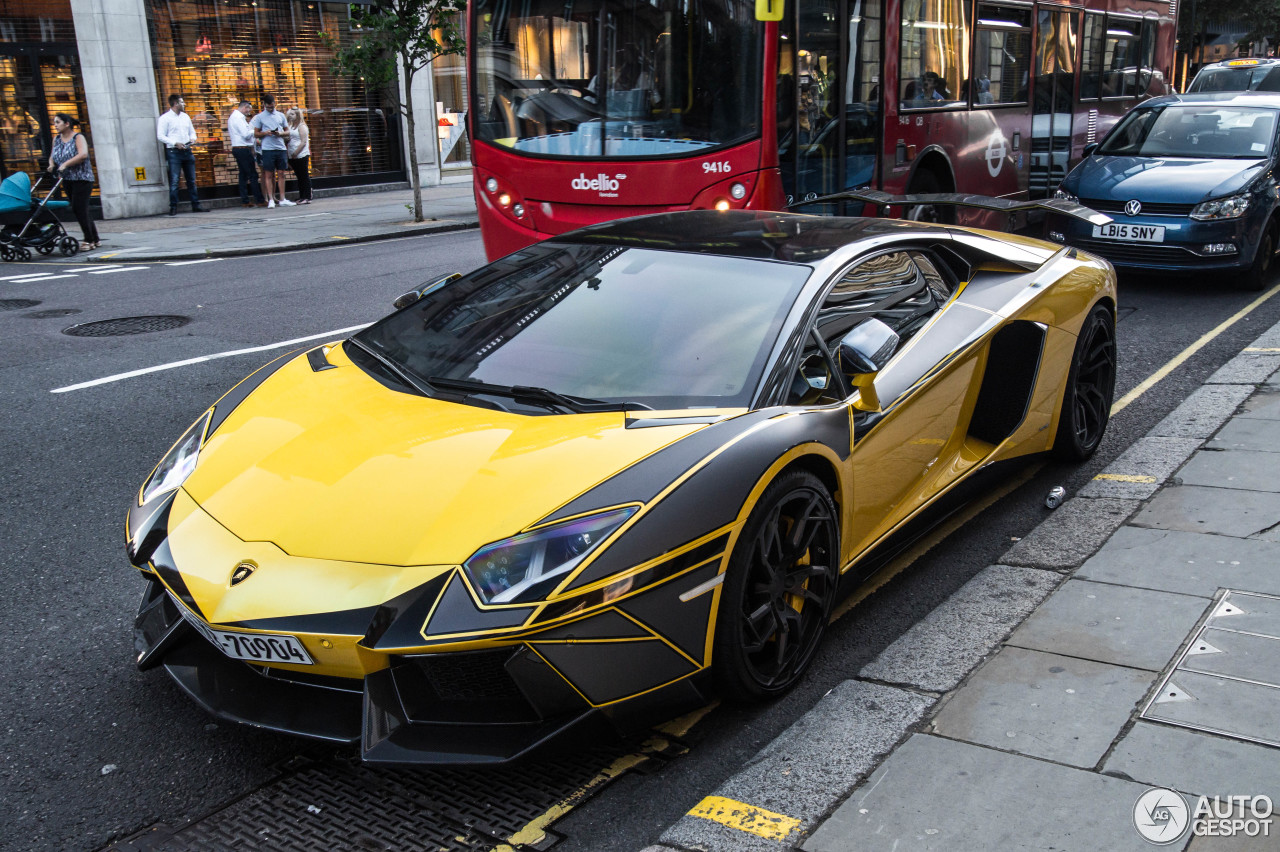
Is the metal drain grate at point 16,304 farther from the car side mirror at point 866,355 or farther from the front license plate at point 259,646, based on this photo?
the car side mirror at point 866,355

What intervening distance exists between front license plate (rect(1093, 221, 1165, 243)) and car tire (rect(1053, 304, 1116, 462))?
14.3 feet

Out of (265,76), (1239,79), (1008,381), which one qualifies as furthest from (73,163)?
(1239,79)

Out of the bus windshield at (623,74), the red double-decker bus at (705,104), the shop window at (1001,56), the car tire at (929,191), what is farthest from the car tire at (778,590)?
the shop window at (1001,56)

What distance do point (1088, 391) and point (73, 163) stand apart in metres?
12.8

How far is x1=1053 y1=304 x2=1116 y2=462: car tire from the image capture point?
527cm

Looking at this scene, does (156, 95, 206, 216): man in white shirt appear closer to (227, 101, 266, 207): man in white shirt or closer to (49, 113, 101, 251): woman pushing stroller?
(227, 101, 266, 207): man in white shirt

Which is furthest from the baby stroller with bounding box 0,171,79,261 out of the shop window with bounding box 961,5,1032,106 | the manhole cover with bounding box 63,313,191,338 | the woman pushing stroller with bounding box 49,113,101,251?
the shop window with bounding box 961,5,1032,106

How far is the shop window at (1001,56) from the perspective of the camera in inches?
435

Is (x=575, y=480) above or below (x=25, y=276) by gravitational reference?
above

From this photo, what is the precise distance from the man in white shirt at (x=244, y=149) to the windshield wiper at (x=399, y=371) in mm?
17200

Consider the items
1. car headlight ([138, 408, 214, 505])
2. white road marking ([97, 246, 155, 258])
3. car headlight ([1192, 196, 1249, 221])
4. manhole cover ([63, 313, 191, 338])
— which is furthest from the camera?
white road marking ([97, 246, 155, 258])

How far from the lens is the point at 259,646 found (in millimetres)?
2840

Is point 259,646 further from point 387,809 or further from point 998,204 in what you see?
point 998,204

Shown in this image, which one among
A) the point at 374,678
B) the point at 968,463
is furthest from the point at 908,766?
the point at 968,463
